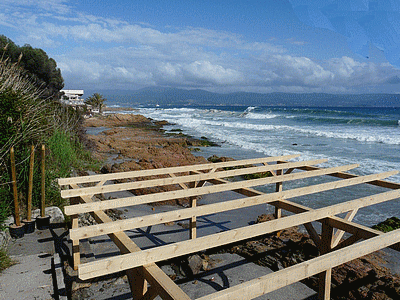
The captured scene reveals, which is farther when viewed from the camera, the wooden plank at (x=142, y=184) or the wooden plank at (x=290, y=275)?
the wooden plank at (x=142, y=184)

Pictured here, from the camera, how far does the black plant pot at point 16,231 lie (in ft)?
18.7

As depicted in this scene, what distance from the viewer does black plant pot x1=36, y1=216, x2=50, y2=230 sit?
20.1 feet

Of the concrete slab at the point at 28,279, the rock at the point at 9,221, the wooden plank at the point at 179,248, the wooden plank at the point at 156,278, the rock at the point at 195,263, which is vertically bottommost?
the rock at the point at 195,263

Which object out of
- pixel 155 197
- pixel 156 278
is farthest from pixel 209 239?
pixel 155 197

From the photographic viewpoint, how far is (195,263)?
17.2 feet

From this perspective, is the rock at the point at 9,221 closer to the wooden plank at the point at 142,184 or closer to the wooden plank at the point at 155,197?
the wooden plank at the point at 142,184

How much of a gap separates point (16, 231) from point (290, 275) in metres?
5.03

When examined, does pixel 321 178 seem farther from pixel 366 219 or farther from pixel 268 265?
pixel 268 265

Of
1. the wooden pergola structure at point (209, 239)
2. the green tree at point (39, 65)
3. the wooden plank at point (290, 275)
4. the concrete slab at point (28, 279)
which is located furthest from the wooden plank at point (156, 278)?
the green tree at point (39, 65)

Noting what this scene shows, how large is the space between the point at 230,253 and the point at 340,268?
6.07 feet

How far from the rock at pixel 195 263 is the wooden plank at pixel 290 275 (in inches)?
108

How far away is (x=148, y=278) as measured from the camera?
265 cm

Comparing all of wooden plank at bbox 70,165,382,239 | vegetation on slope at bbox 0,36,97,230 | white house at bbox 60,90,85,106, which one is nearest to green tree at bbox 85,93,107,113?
white house at bbox 60,90,85,106

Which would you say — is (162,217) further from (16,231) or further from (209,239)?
(16,231)
